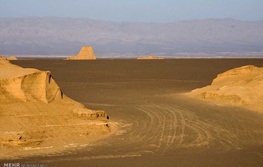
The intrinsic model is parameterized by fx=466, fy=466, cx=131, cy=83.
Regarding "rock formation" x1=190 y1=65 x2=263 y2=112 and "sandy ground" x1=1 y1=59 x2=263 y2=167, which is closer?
"sandy ground" x1=1 y1=59 x2=263 y2=167

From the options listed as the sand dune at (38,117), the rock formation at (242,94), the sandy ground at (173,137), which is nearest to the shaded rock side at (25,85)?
the sand dune at (38,117)

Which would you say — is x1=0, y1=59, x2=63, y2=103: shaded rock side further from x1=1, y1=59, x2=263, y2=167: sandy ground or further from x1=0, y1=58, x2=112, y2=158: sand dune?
x1=1, y1=59, x2=263, y2=167: sandy ground

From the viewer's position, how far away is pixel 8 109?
12.0 m

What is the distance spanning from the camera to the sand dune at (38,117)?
35.1ft

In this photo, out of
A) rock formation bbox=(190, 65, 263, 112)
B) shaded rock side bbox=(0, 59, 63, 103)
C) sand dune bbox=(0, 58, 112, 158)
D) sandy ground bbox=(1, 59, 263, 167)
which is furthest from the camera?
rock formation bbox=(190, 65, 263, 112)

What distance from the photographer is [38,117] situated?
477 inches

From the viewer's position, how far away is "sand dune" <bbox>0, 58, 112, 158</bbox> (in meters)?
10.7

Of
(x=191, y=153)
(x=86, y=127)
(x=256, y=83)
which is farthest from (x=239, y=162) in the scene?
(x=256, y=83)

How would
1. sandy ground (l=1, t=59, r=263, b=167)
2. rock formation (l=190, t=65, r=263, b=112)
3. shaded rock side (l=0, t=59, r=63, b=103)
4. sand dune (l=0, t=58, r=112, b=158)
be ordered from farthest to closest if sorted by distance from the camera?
rock formation (l=190, t=65, r=263, b=112) < shaded rock side (l=0, t=59, r=63, b=103) < sand dune (l=0, t=58, r=112, b=158) < sandy ground (l=1, t=59, r=263, b=167)

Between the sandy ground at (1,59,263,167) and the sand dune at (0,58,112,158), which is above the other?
the sand dune at (0,58,112,158)

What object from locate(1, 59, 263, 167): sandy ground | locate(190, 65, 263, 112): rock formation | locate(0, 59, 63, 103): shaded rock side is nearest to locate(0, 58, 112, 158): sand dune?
locate(0, 59, 63, 103): shaded rock side

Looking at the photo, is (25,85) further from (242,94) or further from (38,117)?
(242,94)

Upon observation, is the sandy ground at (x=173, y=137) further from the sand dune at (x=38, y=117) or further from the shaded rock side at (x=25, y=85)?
the shaded rock side at (x=25, y=85)

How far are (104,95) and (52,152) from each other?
12369 mm
